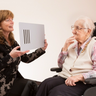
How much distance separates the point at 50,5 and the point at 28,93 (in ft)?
4.93

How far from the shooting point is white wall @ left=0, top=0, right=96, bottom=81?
2.20 metres

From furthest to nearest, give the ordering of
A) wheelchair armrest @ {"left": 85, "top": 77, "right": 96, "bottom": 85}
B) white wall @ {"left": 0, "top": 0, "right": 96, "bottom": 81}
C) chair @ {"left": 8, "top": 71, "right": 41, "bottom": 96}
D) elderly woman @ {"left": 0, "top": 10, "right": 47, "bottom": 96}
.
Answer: white wall @ {"left": 0, "top": 0, "right": 96, "bottom": 81}, chair @ {"left": 8, "top": 71, "right": 41, "bottom": 96}, elderly woman @ {"left": 0, "top": 10, "right": 47, "bottom": 96}, wheelchair armrest @ {"left": 85, "top": 77, "right": 96, "bottom": 85}

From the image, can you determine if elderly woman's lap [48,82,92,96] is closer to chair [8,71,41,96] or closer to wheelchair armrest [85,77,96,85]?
wheelchair armrest [85,77,96,85]

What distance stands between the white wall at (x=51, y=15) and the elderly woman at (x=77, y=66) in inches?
41.3

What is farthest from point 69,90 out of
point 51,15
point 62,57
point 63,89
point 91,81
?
point 51,15

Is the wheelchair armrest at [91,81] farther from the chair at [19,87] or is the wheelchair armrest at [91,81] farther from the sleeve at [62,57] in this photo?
the chair at [19,87]

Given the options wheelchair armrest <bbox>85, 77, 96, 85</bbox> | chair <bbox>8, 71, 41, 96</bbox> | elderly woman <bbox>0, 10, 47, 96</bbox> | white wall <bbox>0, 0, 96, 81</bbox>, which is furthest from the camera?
white wall <bbox>0, 0, 96, 81</bbox>

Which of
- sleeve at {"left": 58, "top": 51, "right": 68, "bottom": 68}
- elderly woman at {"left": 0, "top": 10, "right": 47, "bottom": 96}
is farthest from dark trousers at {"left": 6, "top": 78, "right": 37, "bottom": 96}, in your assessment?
sleeve at {"left": 58, "top": 51, "right": 68, "bottom": 68}

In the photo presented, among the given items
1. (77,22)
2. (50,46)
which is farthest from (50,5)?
(77,22)

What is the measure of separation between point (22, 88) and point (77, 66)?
606mm

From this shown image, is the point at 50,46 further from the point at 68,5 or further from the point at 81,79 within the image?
the point at 81,79

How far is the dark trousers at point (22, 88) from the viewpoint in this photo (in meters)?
1.30

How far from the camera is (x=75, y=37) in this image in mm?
1210

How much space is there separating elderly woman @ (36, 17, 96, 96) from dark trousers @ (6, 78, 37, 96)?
0.22 meters
